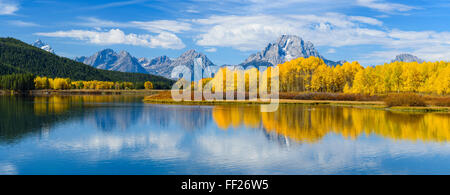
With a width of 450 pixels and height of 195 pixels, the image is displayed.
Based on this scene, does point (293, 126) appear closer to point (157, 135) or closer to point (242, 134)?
point (242, 134)

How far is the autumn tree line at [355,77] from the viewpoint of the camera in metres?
105

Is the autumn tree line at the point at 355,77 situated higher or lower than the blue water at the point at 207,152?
higher

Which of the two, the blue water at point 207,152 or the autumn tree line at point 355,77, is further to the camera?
the autumn tree line at point 355,77

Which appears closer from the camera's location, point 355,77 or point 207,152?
point 207,152

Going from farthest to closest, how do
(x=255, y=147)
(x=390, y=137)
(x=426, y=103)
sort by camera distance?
(x=426, y=103), (x=390, y=137), (x=255, y=147)

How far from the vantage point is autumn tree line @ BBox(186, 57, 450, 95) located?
344 feet

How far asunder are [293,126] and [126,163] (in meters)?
22.5

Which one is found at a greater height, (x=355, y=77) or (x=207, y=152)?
(x=355, y=77)

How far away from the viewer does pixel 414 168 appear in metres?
21.0

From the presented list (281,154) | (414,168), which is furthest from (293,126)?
(414,168)

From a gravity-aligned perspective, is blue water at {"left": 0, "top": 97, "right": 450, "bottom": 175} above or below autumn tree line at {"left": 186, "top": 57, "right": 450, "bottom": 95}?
below

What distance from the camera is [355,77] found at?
114 metres

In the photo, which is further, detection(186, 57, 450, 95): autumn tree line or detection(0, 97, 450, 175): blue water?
detection(186, 57, 450, 95): autumn tree line
